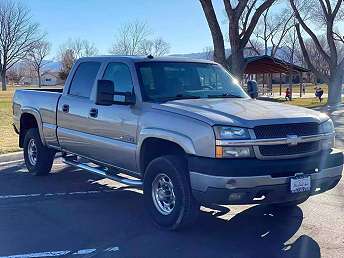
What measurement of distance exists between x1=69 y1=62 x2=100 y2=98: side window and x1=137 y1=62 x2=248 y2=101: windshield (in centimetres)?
111

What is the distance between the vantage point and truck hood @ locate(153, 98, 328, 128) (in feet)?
16.3

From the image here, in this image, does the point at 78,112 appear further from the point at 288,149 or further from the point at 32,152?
the point at 288,149

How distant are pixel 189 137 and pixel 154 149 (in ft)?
2.94

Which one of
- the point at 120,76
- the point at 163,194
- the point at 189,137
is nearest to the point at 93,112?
the point at 120,76

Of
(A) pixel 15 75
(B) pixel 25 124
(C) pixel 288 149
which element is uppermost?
(A) pixel 15 75

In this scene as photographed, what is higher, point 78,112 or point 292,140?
point 78,112

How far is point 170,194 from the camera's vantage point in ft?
18.3

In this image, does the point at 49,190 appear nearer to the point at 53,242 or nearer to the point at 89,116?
the point at 89,116

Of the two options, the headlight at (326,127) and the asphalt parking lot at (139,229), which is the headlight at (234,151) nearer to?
the asphalt parking lot at (139,229)

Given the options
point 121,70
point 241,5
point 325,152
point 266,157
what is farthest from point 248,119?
point 241,5

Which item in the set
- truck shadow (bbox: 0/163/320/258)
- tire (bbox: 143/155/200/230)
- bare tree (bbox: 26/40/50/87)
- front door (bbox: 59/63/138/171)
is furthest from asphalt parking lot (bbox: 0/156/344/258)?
bare tree (bbox: 26/40/50/87)

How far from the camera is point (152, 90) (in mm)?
6070

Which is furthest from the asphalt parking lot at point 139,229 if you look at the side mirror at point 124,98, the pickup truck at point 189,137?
the side mirror at point 124,98

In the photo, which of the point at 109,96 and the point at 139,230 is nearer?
the point at 139,230
